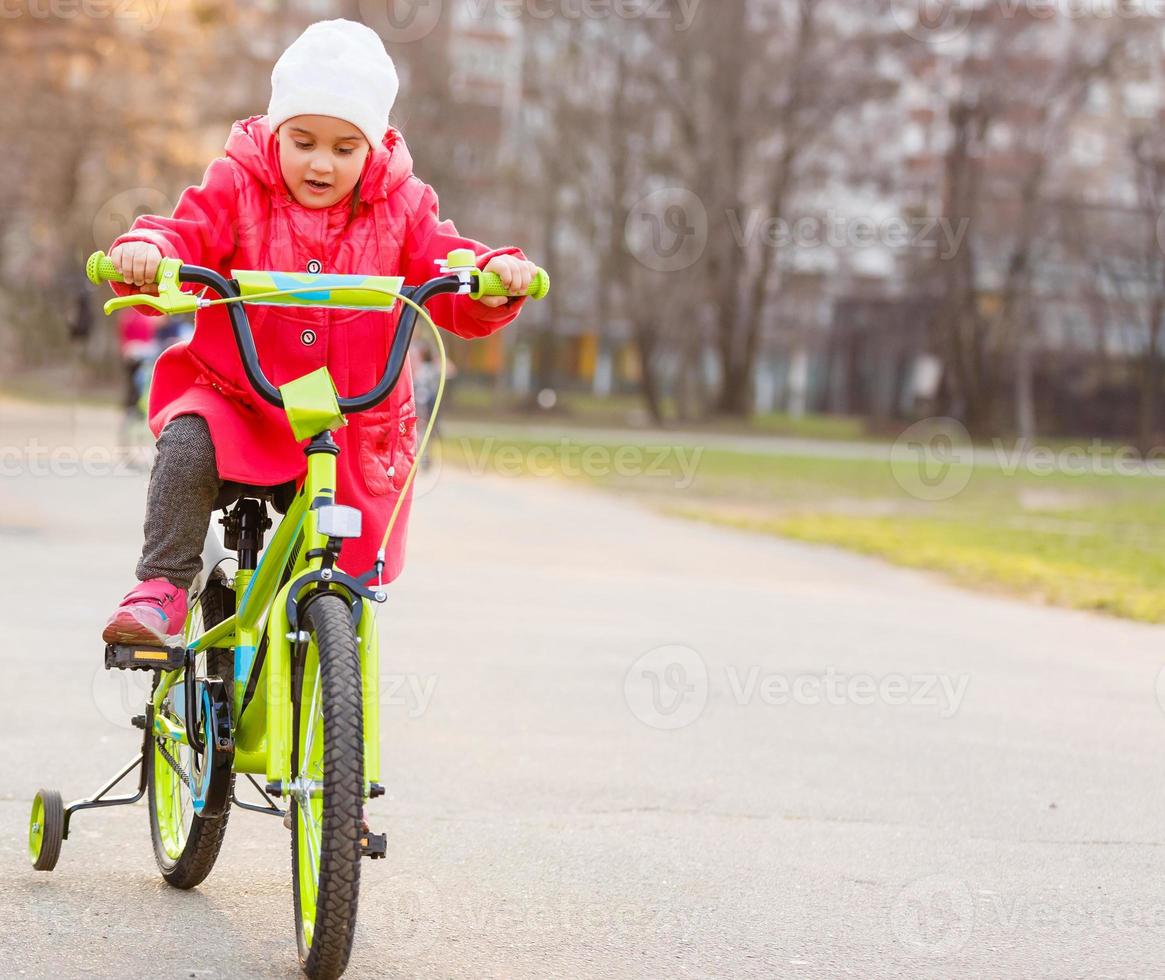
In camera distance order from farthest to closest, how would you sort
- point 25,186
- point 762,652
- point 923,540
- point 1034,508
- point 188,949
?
point 25,186 → point 1034,508 → point 923,540 → point 762,652 → point 188,949

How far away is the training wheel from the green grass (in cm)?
780

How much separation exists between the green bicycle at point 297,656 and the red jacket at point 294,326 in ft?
0.36

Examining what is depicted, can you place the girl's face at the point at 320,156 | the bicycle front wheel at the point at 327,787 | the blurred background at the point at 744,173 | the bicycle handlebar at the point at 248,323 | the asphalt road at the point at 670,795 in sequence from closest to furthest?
the bicycle front wheel at the point at 327,787
the bicycle handlebar at the point at 248,323
the girl's face at the point at 320,156
the asphalt road at the point at 670,795
the blurred background at the point at 744,173

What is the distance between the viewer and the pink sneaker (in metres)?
3.74

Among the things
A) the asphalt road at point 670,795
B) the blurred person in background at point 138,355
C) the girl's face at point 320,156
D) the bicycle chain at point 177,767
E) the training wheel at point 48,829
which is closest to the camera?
the girl's face at point 320,156

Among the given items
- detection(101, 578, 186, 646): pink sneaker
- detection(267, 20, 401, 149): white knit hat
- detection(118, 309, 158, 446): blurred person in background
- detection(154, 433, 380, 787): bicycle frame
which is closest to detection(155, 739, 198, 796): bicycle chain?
detection(154, 433, 380, 787): bicycle frame

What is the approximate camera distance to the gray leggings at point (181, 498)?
12.3 ft

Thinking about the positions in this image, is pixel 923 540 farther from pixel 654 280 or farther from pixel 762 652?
pixel 654 280

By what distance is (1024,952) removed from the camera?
405 centimetres

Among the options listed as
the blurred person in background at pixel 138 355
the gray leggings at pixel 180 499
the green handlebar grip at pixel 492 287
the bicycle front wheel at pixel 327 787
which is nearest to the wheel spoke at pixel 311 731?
the bicycle front wheel at pixel 327 787

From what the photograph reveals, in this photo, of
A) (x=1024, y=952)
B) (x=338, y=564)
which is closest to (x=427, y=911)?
(x=338, y=564)

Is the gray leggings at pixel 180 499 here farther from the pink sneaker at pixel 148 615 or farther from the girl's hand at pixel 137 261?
the girl's hand at pixel 137 261

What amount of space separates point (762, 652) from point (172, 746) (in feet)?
15.0

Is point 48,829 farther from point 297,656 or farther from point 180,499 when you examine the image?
point 297,656
